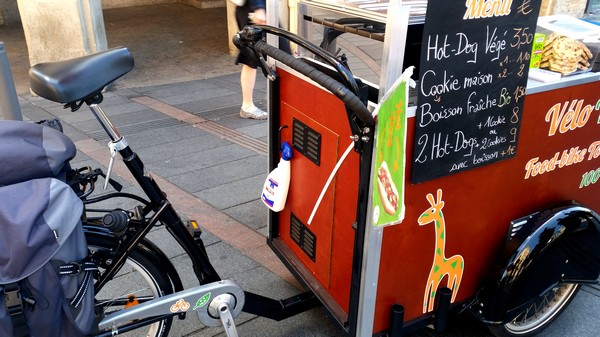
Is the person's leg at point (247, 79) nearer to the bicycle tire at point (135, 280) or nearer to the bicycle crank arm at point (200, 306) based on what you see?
the bicycle tire at point (135, 280)

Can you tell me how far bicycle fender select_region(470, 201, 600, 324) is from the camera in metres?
2.30

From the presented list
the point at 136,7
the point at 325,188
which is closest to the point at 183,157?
the point at 325,188

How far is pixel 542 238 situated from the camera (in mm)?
2322

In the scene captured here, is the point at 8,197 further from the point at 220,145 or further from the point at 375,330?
the point at 220,145

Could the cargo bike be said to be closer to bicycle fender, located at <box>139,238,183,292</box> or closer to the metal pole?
bicycle fender, located at <box>139,238,183,292</box>

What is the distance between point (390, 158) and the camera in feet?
5.92

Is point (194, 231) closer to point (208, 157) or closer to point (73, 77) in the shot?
→ point (73, 77)

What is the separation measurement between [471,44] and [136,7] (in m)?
12.8

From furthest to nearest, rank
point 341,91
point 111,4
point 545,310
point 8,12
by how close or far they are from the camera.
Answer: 1. point 111,4
2. point 8,12
3. point 545,310
4. point 341,91

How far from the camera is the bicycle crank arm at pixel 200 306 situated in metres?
2.05

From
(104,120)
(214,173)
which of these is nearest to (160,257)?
(104,120)

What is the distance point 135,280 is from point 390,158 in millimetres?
1288

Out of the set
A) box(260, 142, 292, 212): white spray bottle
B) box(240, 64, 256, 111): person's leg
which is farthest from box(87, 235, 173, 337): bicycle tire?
box(240, 64, 256, 111): person's leg

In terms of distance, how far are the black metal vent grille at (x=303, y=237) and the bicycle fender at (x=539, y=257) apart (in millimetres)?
825
